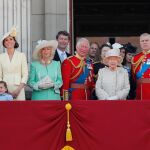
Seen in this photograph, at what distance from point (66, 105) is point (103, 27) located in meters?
7.64

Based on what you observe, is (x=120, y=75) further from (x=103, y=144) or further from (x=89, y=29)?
(x=89, y=29)

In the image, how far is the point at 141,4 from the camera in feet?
51.2

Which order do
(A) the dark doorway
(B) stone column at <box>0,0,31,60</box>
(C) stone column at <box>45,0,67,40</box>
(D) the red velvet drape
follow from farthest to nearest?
(A) the dark doorway, (C) stone column at <box>45,0,67,40</box>, (B) stone column at <box>0,0,31,60</box>, (D) the red velvet drape

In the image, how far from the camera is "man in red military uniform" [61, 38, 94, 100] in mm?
9359

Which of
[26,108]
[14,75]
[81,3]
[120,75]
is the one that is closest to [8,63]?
[14,75]

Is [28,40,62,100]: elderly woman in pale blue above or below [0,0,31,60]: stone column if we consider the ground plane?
below

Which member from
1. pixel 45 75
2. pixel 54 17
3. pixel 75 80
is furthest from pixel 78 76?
pixel 54 17

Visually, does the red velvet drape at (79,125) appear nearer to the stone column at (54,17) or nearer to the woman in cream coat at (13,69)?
the woman in cream coat at (13,69)

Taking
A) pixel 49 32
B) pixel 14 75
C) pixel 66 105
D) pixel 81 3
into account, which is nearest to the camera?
pixel 66 105

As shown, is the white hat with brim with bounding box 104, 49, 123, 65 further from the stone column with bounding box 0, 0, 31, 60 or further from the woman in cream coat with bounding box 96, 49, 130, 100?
the stone column with bounding box 0, 0, 31, 60

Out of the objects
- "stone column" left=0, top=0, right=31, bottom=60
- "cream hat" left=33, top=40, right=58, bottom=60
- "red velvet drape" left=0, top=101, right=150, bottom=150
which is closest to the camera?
"red velvet drape" left=0, top=101, right=150, bottom=150

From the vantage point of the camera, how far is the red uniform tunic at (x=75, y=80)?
30.7ft

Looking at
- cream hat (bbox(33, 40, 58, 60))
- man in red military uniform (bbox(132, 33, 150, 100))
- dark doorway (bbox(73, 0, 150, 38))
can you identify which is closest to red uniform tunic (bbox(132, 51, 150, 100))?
→ man in red military uniform (bbox(132, 33, 150, 100))

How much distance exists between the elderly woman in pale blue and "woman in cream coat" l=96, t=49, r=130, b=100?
56 centimetres
